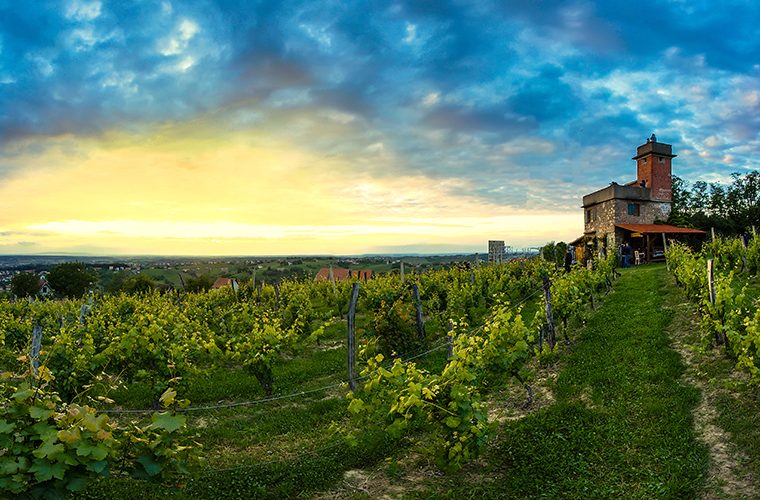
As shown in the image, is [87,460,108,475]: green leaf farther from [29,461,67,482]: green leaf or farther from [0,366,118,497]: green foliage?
[29,461,67,482]: green leaf

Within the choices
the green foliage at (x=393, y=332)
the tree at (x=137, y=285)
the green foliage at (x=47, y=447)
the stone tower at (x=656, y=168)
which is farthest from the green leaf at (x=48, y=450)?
the tree at (x=137, y=285)

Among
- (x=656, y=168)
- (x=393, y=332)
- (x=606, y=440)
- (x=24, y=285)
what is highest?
(x=656, y=168)

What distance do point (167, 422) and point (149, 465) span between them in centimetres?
37

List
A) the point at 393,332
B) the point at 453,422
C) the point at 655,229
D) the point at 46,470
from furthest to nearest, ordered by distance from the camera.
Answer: the point at 655,229 < the point at 393,332 < the point at 453,422 < the point at 46,470

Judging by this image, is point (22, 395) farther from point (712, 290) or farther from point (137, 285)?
point (137, 285)

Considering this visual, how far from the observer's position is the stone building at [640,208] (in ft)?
111

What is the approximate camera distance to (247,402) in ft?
26.2

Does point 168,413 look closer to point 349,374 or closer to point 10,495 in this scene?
point 10,495

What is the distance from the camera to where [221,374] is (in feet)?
39.8

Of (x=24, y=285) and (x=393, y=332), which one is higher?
(x=393, y=332)

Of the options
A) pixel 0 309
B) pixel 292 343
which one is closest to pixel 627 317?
pixel 292 343

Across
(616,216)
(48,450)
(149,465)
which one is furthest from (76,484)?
(616,216)

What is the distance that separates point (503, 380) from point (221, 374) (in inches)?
282

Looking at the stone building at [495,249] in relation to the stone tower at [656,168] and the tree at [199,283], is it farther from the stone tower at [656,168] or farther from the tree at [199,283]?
the tree at [199,283]
